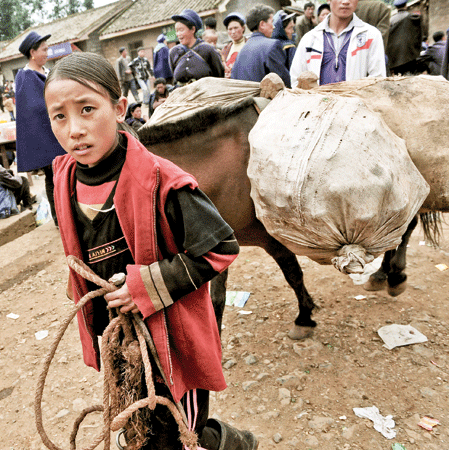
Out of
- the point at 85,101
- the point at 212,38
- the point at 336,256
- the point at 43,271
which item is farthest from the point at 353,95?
the point at 212,38

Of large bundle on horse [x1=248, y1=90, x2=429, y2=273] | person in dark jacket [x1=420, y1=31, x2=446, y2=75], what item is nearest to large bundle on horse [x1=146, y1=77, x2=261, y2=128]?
large bundle on horse [x1=248, y1=90, x2=429, y2=273]

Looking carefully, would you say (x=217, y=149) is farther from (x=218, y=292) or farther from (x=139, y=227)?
(x=139, y=227)

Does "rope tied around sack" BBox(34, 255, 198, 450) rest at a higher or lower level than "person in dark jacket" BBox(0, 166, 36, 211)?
higher

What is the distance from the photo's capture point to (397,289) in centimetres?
292

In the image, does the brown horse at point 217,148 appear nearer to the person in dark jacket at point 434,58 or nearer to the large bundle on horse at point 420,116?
the large bundle on horse at point 420,116

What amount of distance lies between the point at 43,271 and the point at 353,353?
128 inches

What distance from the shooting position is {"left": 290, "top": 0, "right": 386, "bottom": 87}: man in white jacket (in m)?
2.85

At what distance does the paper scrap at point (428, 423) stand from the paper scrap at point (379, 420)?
137 mm

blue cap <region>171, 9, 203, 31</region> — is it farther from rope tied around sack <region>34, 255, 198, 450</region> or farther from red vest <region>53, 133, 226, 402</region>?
rope tied around sack <region>34, 255, 198, 450</region>

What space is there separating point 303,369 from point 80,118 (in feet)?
6.55

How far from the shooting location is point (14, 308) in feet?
11.6

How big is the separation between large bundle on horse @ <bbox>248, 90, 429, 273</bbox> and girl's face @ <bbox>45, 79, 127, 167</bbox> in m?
0.83

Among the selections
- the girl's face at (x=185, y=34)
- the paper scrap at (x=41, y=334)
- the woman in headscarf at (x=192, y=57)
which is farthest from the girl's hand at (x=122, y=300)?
the girl's face at (x=185, y=34)

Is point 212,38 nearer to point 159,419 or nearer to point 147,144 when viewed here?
point 147,144
